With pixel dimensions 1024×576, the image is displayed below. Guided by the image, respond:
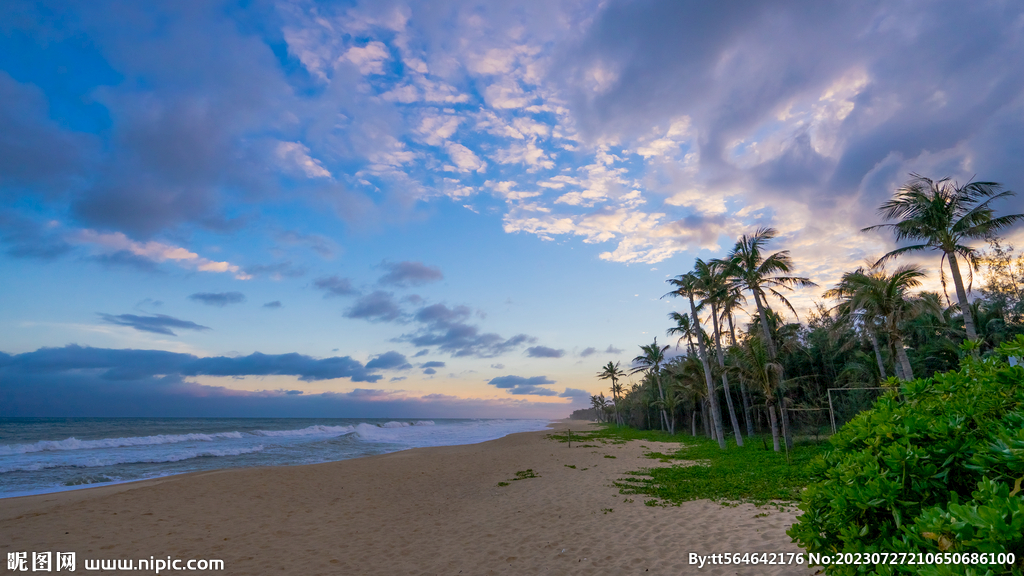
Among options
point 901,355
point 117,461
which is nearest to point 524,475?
point 901,355

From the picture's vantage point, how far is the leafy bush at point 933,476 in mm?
1787

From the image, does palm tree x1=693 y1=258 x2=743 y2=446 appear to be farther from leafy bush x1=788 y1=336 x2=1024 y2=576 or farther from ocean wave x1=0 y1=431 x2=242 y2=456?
ocean wave x1=0 y1=431 x2=242 y2=456

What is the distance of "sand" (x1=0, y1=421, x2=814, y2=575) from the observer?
7051mm

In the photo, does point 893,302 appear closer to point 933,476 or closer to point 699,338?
point 699,338

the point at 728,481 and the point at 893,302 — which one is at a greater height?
the point at 893,302

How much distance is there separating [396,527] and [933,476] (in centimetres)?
986

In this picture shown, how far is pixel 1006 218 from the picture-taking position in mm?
14633

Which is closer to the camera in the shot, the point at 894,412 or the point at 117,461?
the point at 894,412

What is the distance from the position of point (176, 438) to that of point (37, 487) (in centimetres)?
2982

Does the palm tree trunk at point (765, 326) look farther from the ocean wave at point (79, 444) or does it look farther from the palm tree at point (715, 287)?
the ocean wave at point (79, 444)

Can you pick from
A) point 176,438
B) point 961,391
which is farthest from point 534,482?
point 176,438

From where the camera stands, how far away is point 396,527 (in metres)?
9.62

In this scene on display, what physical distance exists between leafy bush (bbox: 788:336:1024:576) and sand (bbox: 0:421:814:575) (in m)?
3.70

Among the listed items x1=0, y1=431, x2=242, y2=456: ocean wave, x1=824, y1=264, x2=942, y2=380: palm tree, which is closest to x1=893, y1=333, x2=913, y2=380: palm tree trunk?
x1=824, y1=264, x2=942, y2=380: palm tree
